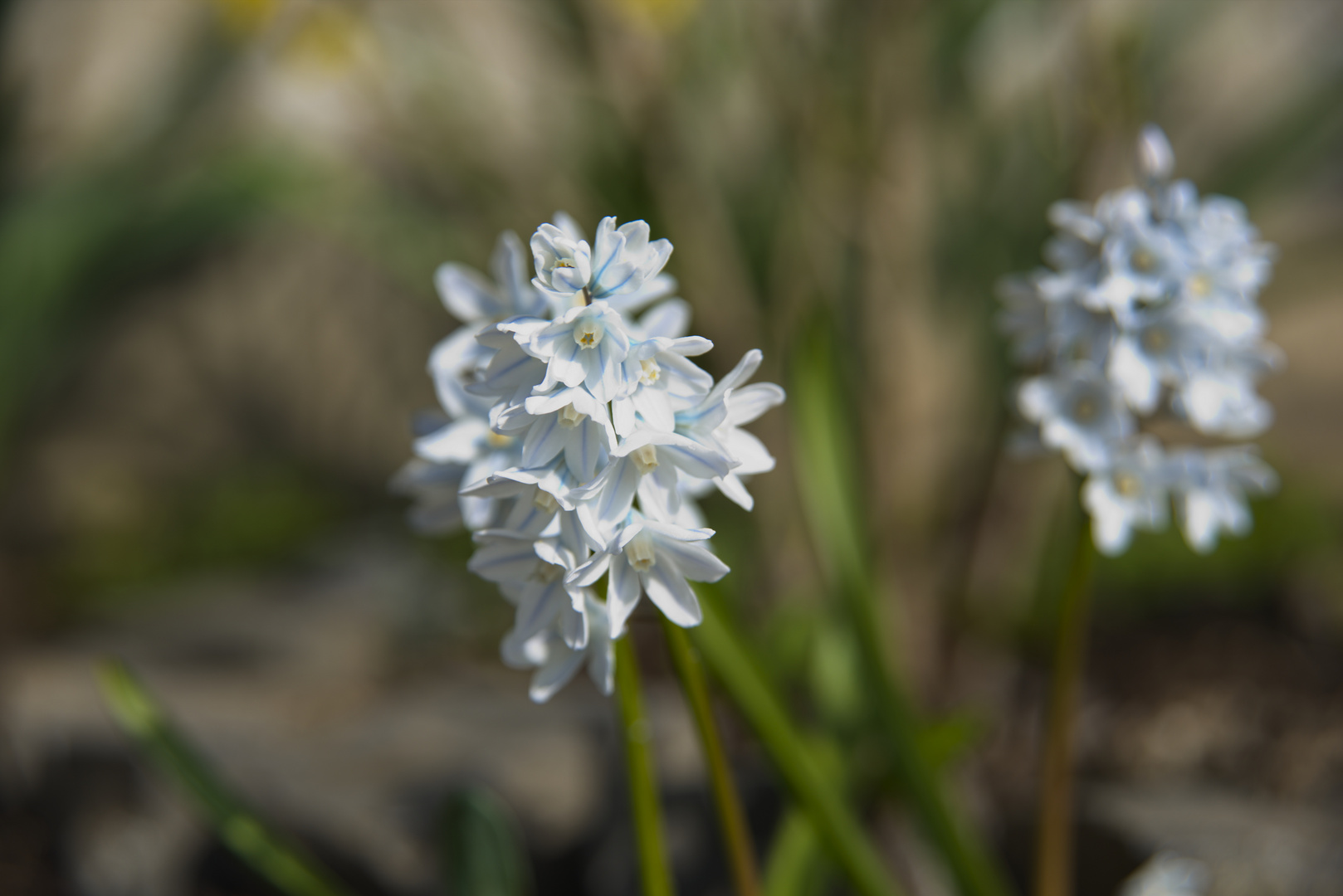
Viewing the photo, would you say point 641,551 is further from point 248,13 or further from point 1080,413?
point 248,13

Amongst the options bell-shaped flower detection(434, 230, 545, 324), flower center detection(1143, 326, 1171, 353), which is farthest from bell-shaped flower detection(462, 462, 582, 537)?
flower center detection(1143, 326, 1171, 353)

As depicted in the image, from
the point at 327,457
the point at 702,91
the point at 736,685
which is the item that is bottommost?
the point at 736,685

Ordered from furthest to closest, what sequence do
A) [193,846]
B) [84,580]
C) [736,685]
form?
[84,580]
[193,846]
[736,685]

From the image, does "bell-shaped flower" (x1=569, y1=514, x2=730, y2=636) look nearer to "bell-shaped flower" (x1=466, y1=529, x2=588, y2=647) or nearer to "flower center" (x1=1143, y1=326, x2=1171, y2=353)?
"bell-shaped flower" (x1=466, y1=529, x2=588, y2=647)

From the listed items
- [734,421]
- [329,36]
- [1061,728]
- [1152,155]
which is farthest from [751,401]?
[329,36]

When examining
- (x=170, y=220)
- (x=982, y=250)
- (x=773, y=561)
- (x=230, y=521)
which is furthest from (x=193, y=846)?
(x=170, y=220)

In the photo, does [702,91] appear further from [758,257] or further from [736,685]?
[736,685]
